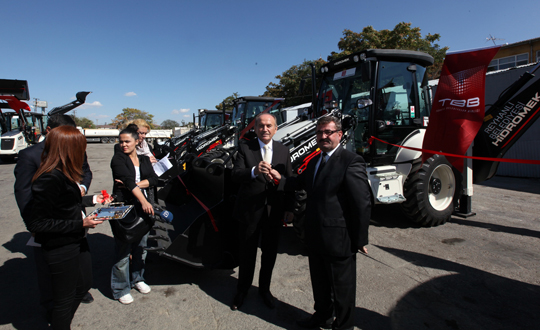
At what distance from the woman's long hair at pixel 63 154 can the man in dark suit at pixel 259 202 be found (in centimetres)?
123

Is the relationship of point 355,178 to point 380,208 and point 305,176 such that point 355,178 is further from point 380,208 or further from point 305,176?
point 380,208

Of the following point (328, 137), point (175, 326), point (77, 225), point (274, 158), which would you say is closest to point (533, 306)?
point (328, 137)

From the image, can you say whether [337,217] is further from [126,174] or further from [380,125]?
[380,125]

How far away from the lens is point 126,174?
292 cm

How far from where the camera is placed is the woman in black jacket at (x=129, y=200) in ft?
9.55

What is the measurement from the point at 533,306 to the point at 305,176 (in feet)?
8.19

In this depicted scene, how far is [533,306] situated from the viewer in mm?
2781

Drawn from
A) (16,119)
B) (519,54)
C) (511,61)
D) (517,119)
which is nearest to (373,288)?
(517,119)

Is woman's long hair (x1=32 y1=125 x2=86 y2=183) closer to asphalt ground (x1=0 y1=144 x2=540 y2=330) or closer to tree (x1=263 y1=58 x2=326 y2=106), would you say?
asphalt ground (x1=0 y1=144 x2=540 y2=330)

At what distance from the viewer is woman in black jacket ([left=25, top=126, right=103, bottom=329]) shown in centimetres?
188

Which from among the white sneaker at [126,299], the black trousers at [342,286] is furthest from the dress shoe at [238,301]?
the white sneaker at [126,299]

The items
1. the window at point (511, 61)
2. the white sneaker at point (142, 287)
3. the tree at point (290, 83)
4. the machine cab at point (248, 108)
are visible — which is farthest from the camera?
the tree at point (290, 83)

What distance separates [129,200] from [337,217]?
2.12 metres

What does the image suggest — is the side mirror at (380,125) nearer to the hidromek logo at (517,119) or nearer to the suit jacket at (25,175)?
the hidromek logo at (517,119)
